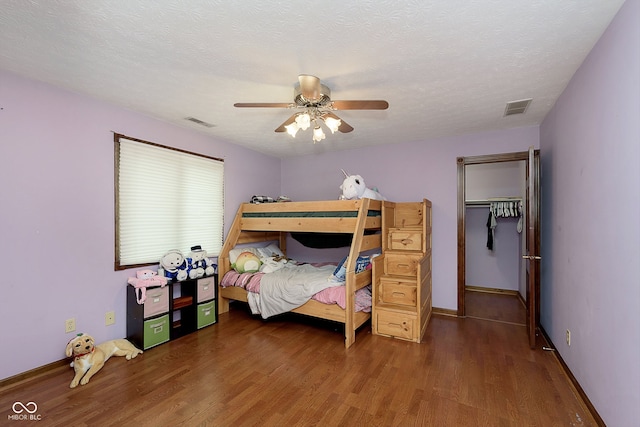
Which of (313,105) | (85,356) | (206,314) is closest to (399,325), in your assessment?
(206,314)

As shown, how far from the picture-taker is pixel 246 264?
3.75 meters

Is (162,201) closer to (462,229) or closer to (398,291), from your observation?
(398,291)

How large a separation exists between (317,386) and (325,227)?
1601mm

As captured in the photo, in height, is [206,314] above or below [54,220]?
below

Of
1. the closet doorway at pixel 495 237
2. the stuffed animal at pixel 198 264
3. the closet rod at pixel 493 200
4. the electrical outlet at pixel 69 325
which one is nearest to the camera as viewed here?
the electrical outlet at pixel 69 325

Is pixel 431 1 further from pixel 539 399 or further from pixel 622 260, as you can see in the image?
pixel 539 399

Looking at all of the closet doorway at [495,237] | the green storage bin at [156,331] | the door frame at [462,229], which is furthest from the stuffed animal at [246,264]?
the closet doorway at [495,237]

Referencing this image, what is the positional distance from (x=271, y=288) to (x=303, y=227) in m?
0.81

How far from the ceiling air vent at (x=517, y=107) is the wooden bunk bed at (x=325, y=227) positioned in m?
1.60

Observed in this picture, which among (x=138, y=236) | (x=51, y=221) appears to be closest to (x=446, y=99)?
(x=138, y=236)

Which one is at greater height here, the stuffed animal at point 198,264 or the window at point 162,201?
the window at point 162,201

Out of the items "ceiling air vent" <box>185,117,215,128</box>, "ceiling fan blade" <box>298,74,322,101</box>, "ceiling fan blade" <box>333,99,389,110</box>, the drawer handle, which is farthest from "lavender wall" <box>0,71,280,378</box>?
the drawer handle

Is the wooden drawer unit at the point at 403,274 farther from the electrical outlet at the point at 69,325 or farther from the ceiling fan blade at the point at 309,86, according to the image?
the electrical outlet at the point at 69,325

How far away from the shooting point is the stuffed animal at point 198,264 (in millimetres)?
3277
